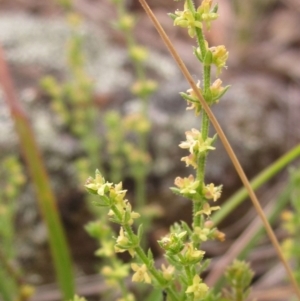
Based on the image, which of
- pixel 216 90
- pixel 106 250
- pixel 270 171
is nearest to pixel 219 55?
pixel 216 90

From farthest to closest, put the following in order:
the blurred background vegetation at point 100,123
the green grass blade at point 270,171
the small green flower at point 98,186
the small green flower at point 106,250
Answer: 1. the blurred background vegetation at point 100,123
2. the green grass blade at point 270,171
3. the small green flower at point 106,250
4. the small green flower at point 98,186

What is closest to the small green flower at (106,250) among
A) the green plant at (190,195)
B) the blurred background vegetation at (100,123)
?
the green plant at (190,195)

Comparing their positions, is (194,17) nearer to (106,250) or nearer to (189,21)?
(189,21)

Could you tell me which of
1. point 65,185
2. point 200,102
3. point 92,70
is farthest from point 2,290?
point 92,70

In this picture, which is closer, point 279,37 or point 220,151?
point 220,151

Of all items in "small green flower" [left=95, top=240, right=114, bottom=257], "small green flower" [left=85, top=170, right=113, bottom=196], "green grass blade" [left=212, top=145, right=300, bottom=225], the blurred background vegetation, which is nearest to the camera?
"small green flower" [left=85, top=170, right=113, bottom=196]

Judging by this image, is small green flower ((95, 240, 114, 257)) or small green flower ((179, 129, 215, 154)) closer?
small green flower ((179, 129, 215, 154))

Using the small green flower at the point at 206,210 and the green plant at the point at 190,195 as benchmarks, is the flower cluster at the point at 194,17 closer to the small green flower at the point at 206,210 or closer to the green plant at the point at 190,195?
the green plant at the point at 190,195

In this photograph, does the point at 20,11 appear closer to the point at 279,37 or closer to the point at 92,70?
the point at 92,70

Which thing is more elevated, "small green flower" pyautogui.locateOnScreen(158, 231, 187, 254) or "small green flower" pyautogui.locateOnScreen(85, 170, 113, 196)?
"small green flower" pyautogui.locateOnScreen(85, 170, 113, 196)

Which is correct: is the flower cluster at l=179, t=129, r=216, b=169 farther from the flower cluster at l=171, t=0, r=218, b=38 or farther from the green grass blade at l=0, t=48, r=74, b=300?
the green grass blade at l=0, t=48, r=74, b=300

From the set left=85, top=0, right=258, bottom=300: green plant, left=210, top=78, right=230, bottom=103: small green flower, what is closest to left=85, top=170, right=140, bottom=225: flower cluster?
left=85, top=0, right=258, bottom=300: green plant
